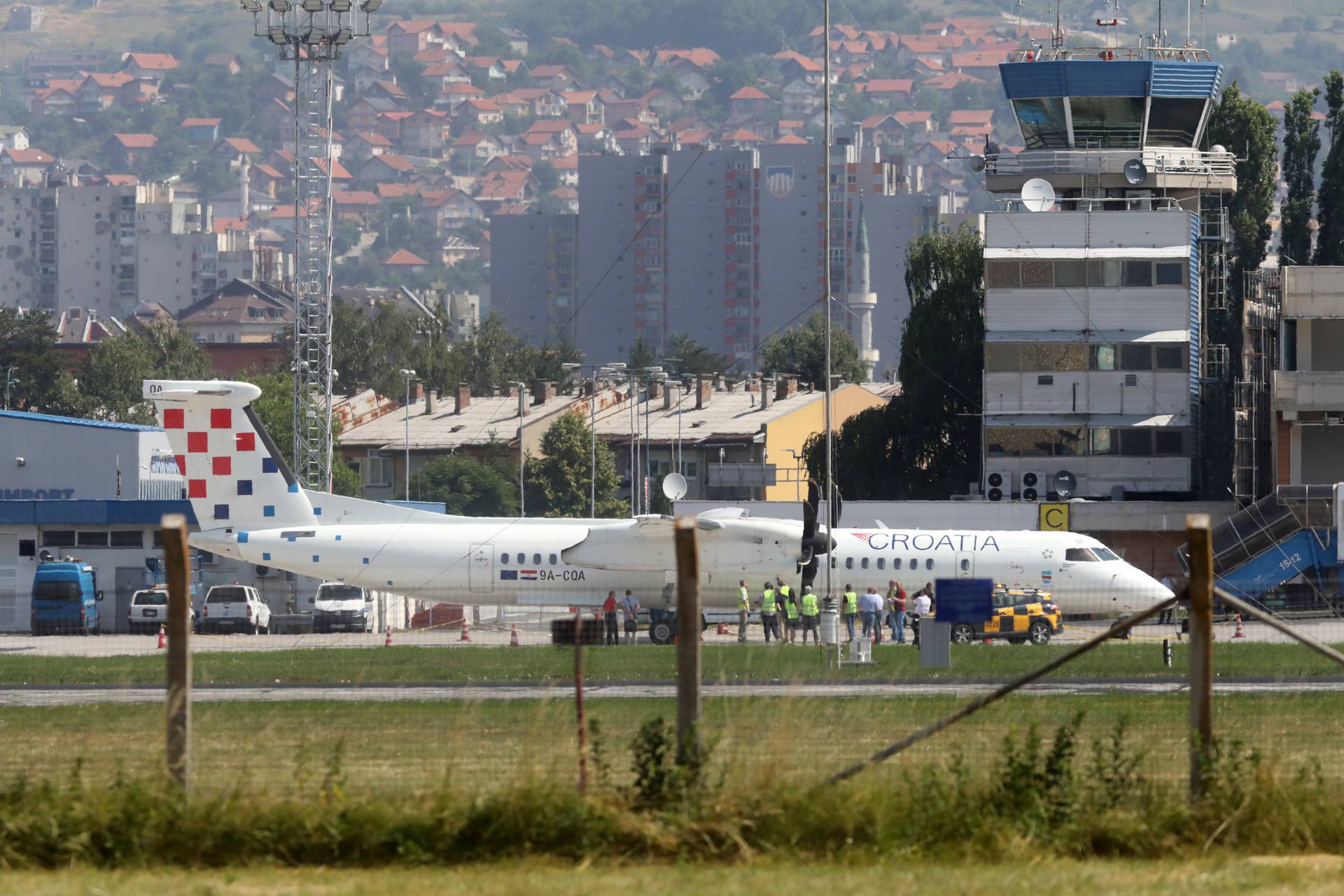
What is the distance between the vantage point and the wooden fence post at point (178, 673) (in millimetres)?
13430

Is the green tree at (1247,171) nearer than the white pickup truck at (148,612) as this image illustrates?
No

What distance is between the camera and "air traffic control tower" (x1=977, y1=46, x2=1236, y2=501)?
214 feet

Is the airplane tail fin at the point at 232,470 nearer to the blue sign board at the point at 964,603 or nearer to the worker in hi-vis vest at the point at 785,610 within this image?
the worker in hi-vis vest at the point at 785,610

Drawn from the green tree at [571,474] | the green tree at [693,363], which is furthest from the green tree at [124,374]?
the green tree at [693,363]

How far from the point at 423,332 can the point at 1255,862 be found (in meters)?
166

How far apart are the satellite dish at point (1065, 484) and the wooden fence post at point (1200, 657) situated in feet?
173

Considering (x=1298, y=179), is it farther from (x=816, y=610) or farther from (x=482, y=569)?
(x=482, y=569)

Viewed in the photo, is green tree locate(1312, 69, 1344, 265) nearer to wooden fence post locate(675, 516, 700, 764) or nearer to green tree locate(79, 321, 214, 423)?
wooden fence post locate(675, 516, 700, 764)

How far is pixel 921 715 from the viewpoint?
2255cm

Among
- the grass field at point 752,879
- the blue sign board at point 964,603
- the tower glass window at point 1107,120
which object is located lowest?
the grass field at point 752,879

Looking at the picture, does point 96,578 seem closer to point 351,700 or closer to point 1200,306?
point 351,700

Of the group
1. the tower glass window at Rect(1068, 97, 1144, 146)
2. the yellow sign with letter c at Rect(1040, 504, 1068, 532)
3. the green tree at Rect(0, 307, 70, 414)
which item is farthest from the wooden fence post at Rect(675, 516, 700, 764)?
the green tree at Rect(0, 307, 70, 414)

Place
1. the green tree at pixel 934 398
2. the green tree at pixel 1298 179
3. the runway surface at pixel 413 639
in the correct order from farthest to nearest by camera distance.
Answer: the green tree at pixel 1298 179 < the green tree at pixel 934 398 < the runway surface at pixel 413 639

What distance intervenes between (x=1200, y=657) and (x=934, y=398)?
64.6m
